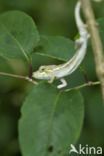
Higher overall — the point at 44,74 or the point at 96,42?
the point at 96,42

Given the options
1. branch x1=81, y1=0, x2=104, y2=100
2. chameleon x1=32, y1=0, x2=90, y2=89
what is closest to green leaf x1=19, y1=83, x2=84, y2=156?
chameleon x1=32, y1=0, x2=90, y2=89

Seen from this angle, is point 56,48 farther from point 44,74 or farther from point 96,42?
point 96,42

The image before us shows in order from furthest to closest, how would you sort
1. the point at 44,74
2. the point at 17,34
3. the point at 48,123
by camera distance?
the point at 17,34
the point at 44,74
the point at 48,123

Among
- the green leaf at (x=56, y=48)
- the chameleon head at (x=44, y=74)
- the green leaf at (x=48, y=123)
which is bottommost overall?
the green leaf at (x=48, y=123)

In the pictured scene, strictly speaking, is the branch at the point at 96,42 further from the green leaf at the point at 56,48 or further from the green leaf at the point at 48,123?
the green leaf at the point at 56,48

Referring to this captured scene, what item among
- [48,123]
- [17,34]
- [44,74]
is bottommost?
[48,123]

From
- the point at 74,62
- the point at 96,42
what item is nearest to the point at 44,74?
the point at 74,62

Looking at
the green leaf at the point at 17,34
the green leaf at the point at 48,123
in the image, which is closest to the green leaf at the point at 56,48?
the green leaf at the point at 17,34

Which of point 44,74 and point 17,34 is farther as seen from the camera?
point 17,34
